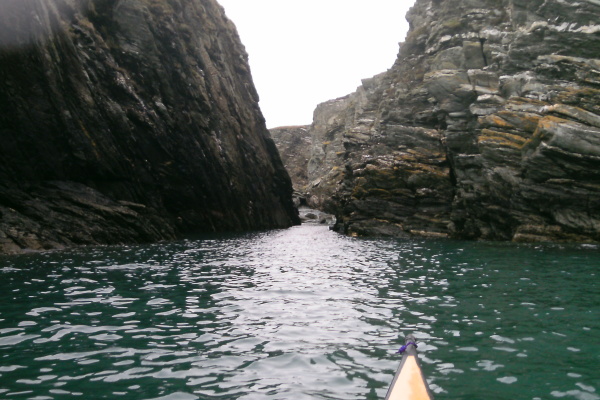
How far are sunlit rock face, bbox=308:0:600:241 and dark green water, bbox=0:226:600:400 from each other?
10.4 m

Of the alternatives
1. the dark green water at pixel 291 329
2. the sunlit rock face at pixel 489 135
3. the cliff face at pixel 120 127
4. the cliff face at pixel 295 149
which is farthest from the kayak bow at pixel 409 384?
the cliff face at pixel 295 149

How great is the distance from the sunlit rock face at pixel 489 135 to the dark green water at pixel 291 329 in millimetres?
10401

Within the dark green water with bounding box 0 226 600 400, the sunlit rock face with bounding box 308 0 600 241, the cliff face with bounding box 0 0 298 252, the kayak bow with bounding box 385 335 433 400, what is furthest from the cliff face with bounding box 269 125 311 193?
the kayak bow with bounding box 385 335 433 400

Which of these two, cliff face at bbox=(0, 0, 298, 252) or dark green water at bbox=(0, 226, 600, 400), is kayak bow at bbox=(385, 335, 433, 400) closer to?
dark green water at bbox=(0, 226, 600, 400)

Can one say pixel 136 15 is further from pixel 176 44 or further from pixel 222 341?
pixel 222 341

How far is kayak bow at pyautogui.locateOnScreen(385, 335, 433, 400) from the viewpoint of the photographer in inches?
284

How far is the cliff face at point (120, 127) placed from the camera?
1224 inches

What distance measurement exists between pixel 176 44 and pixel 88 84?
14.7 m

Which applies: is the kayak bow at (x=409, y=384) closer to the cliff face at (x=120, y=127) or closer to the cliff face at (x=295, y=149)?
the cliff face at (x=120, y=127)

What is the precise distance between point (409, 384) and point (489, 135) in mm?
35086

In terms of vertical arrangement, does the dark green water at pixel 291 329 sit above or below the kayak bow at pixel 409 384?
below

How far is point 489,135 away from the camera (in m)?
38.7

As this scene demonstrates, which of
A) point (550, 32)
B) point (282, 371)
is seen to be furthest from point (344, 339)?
point (550, 32)

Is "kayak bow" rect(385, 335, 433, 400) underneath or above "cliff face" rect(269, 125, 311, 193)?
underneath
